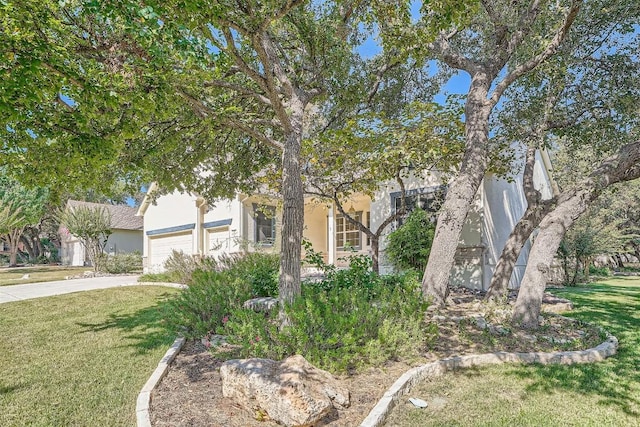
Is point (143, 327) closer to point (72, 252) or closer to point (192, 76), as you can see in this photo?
point (192, 76)

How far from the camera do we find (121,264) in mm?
20812

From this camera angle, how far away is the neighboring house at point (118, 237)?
28.6m

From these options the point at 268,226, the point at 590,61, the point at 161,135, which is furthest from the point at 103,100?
the point at 268,226

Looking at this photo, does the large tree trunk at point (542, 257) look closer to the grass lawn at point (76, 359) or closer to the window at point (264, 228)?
the grass lawn at point (76, 359)

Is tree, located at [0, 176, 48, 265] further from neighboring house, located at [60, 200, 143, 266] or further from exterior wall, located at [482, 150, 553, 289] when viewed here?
exterior wall, located at [482, 150, 553, 289]

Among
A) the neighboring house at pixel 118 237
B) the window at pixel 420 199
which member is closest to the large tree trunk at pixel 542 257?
the window at pixel 420 199

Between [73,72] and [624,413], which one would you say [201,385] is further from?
[624,413]

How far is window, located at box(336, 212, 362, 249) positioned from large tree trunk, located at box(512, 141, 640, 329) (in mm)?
9682

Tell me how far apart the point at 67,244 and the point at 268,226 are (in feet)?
82.9

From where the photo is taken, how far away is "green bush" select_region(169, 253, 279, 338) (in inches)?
233

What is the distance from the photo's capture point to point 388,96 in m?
10.7

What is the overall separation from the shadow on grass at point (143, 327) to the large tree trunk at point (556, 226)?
228 inches

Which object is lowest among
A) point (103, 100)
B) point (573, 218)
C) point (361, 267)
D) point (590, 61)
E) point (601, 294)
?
point (601, 294)

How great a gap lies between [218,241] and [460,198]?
12063 millimetres
